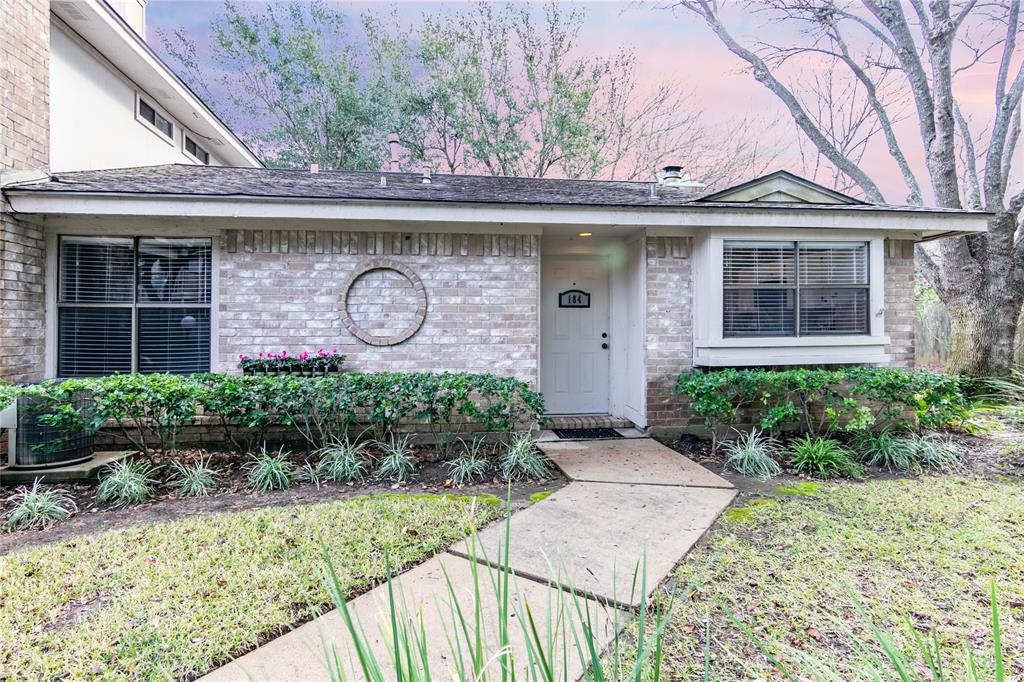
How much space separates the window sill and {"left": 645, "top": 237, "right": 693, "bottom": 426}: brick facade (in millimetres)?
276

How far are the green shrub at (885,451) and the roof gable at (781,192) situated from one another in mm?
2931

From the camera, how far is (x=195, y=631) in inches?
99.0

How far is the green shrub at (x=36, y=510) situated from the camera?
13.0ft

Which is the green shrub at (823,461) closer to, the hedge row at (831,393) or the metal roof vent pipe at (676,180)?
the hedge row at (831,393)

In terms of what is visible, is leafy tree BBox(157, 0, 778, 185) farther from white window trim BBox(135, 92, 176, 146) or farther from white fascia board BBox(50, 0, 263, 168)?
white window trim BBox(135, 92, 176, 146)

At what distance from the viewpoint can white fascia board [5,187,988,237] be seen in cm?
525

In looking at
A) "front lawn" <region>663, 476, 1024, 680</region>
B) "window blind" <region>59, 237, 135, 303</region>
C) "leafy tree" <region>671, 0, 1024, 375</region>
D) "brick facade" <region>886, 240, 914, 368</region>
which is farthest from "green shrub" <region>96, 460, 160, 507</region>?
"leafy tree" <region>671, 0, 1024, 375</region>

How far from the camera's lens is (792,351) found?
634 centimetres

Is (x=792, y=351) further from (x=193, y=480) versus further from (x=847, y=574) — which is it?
(x=193, y=480)

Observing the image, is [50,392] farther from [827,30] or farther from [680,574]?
[827,30]

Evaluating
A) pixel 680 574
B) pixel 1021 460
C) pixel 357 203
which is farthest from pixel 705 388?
pixel 357 203

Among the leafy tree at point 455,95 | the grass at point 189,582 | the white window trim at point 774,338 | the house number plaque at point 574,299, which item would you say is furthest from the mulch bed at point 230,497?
the leafy tree at point 455,95

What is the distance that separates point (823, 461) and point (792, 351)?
154 cm

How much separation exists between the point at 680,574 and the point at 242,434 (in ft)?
16.2
